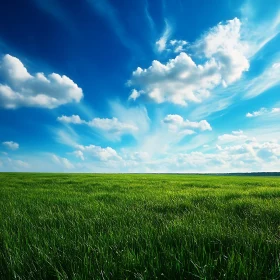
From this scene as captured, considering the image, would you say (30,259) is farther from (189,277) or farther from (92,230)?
(189,277)

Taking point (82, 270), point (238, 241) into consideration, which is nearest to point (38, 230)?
point (82, 270)

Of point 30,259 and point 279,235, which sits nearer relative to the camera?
point 30,259

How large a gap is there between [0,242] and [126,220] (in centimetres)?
199

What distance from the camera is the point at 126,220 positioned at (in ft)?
13.6

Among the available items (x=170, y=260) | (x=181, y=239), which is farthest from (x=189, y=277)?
(x=181, y=239)

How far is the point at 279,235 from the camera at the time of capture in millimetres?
3209

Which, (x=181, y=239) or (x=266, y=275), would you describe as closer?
(x=266, y=275)

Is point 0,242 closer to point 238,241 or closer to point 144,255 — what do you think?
point 144,255

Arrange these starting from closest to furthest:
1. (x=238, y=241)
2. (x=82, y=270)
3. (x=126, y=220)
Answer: (x=82, y=270)
(x=238, y=241)
(x=126, y=220)

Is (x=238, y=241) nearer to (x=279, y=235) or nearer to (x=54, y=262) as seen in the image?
(x=279, y=235)

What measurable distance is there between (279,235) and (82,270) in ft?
9.11

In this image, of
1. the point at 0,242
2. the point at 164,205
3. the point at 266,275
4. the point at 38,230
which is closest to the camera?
the point at 266,275

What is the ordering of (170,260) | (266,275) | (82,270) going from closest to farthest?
(266,275) < (82,270) < (170,260)

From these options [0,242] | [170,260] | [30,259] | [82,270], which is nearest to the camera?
[82,270]
